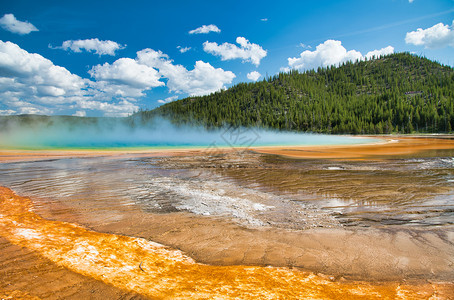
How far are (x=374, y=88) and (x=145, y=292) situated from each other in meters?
233

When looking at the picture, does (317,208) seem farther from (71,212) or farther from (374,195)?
(71,212)

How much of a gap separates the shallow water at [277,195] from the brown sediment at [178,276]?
206 centimetres

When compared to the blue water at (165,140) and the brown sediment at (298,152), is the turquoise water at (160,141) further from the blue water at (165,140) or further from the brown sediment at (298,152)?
the brown sediment at (298,152)

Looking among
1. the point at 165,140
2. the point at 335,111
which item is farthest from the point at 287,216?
the point at 335,111

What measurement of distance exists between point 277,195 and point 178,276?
6257 millimetres

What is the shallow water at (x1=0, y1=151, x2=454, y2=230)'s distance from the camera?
6859 mm

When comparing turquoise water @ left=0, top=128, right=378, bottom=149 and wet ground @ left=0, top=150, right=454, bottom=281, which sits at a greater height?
turquoise water @ left=0, top=128, right=378, bottom=149

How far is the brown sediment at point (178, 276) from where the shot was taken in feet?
11.4

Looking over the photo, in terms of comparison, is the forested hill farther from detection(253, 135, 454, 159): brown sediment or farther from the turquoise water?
detection(253, 135, 454, 159): brown sediment

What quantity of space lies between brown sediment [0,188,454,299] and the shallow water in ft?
6.75

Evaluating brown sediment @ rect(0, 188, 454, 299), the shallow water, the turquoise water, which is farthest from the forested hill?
brown sediment @ rect(0, 188, 454, 299)

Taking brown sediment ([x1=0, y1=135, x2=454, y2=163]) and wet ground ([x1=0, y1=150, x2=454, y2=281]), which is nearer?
wet ground ([x1=0, y1=150, x2=454, y2=281])

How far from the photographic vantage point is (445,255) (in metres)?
4.68

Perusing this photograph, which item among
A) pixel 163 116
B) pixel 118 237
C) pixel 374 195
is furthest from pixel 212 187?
pixel 163 116
